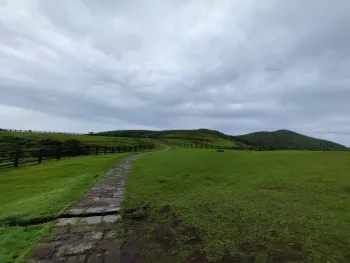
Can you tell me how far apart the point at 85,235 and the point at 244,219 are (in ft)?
10.6

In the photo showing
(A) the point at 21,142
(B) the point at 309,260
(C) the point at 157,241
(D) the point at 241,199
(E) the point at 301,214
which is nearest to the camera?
(B) the point at 309,260

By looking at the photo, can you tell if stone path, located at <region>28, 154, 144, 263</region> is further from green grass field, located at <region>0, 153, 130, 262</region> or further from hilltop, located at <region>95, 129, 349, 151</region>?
hilltop, located at <region>95, 129, 349, 151</region>

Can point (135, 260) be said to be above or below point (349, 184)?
below

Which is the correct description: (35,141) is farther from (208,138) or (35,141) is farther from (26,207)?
(208,138)

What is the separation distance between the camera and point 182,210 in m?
6.19

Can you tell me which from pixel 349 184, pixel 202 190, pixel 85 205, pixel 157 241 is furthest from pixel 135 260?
pixel 349 184

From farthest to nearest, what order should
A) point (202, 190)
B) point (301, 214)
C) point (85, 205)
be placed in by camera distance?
point (202, 190) < point (85, 205) < point (301, 214)

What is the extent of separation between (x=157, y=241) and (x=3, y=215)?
13.0 feet

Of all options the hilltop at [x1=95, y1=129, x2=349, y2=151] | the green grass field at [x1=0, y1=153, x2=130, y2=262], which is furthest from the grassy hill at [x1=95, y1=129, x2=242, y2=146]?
the green grass field at [x1=0, y1=153, x2=130, y2=262]

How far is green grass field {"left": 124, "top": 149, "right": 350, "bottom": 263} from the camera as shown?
4.10 meters

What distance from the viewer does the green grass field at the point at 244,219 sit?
4.10 metres

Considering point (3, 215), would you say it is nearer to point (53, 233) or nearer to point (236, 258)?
point (53, 233)

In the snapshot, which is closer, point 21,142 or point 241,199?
point 241,199

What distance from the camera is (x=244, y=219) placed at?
5492mm
